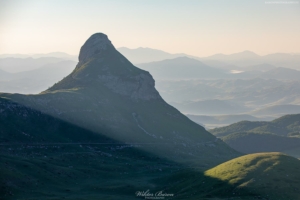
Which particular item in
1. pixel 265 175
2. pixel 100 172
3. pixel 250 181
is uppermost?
pixel 265 175

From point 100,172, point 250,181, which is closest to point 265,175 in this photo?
point 250,181

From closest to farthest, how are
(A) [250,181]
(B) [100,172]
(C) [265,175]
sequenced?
(A) [250,181]
(C) [265,175]
(B) [100,172]

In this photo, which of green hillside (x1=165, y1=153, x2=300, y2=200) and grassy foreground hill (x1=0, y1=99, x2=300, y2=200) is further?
grassy foreground hill (x1=0, y1=99, x2=300, y2=200)

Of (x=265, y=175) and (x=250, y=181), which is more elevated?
(x=265, y=175)

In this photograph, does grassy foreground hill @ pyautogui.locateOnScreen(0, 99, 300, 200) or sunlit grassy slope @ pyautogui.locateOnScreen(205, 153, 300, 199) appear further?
grassy foreground hill @ pyautogui.locateOnScreen(0, 99, 300, 200)

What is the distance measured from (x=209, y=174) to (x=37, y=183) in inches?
1715

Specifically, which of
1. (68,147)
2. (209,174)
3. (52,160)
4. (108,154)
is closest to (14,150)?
(52,160)

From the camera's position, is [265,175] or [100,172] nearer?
[265,175]

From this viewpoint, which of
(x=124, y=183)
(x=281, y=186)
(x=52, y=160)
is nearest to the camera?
(x=281, y=186)

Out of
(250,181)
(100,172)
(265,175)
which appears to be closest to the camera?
(250,181)

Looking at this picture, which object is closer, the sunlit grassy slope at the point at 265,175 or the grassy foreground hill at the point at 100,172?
the sunlit grassy slope at the point at 265,175

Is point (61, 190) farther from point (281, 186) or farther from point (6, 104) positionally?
point (6, 104)

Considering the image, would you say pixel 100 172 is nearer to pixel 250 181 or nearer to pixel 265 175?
pixel 250 181

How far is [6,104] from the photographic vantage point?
7544 inches
